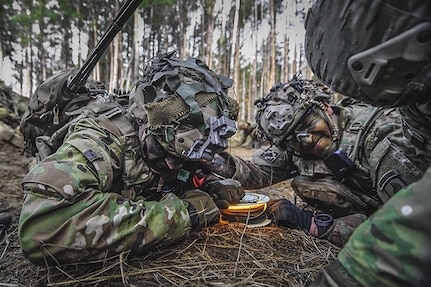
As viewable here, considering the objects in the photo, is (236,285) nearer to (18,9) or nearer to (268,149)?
(268,149)

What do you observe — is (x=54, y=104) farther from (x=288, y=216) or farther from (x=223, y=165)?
(x=288, y=216)

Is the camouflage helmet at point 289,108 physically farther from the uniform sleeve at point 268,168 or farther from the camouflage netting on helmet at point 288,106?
the uniform sleeve at point 268,168

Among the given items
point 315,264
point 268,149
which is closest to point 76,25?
point 268,149

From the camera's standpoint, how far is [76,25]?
2188cm

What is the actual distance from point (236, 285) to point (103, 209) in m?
0.72

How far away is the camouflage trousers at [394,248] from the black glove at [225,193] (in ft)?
4.44

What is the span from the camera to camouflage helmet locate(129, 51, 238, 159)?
1.89 meters

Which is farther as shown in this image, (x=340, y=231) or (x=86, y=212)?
(x=340, y=231)

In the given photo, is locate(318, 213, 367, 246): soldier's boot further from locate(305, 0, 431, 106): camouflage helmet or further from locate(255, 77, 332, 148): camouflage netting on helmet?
locate(305, 0, 431, 106): camouflage helmet

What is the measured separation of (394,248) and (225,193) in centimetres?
151

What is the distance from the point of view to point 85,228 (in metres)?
1.46

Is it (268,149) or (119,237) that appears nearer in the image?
(119,237)

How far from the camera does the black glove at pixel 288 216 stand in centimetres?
222

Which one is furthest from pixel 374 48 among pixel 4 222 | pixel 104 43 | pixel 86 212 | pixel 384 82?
pixel 4 222
